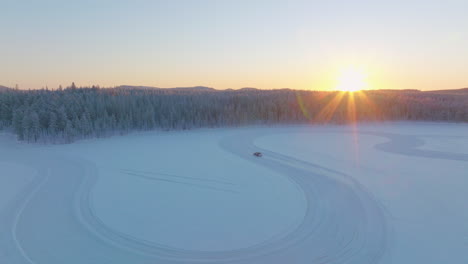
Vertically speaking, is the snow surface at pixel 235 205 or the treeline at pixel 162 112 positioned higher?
the treeline at pixel 162 112

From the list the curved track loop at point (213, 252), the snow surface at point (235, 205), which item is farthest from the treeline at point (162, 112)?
the curved track loop at point (213, 252)

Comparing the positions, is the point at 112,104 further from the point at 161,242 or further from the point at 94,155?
the point at 161,242

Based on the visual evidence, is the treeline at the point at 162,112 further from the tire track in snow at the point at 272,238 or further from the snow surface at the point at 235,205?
the tire track in snow at the point at 272,238

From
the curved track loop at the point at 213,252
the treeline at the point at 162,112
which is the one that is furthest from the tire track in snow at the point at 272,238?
the treeline at the point at 162,112

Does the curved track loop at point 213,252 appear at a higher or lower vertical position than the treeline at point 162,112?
lower

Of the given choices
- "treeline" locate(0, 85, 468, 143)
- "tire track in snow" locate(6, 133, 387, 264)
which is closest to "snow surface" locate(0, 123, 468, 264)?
"tire track in snow" locate(6, 133, 387, 264)

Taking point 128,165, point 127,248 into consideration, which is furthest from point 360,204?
point 128,165

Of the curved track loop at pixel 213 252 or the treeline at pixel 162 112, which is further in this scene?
the treeline at pixel 162 112
